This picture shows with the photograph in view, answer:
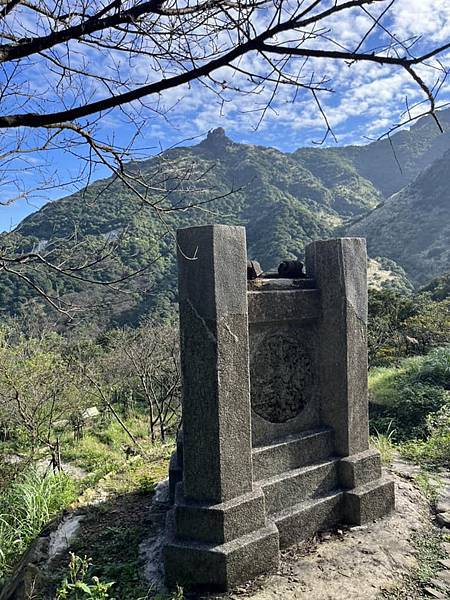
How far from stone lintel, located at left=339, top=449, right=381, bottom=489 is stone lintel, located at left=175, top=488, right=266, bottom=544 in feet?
3.10

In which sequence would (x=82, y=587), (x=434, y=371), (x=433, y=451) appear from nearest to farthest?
(x=82, y=587) → (x=433, y=451) → (x=434, y=371)

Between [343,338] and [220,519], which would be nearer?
[220,519]

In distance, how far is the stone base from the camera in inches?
111

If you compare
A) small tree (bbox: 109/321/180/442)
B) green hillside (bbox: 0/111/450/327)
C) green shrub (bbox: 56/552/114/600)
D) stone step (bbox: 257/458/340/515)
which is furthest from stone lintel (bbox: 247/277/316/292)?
small tree (bbox: 109/321/180/442)

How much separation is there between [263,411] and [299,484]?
2.01 ft

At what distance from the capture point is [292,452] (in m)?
3.53

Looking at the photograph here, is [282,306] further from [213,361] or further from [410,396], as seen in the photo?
[410,396]

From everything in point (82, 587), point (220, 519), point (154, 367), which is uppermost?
point (220, 519)

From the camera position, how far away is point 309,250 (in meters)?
3.96

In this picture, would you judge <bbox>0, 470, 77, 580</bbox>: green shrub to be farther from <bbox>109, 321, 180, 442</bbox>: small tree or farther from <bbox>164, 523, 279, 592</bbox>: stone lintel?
<bbox>109, 321, 180, 442</bbox>: small tree

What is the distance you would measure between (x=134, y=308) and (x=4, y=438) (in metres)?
13.5

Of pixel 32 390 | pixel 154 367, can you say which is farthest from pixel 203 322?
pixel 154 367

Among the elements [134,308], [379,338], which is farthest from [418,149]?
[379,338]

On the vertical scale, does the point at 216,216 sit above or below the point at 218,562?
above
